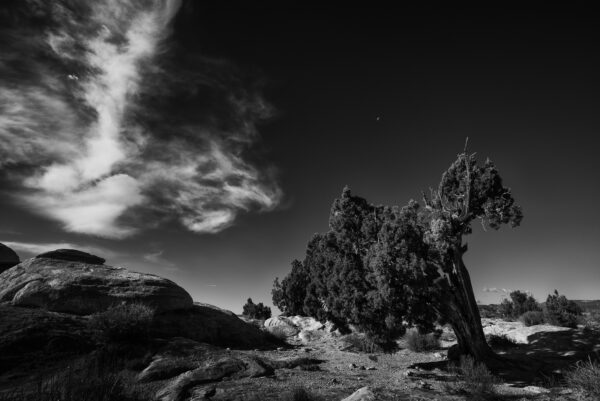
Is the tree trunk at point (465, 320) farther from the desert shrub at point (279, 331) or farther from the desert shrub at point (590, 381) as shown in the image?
the desert shrub at point (279, 331)

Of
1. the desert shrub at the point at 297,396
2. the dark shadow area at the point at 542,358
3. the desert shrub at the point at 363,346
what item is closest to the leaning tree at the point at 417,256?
the dark shadow area at the point at 542,358

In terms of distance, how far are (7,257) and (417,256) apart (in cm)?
3896

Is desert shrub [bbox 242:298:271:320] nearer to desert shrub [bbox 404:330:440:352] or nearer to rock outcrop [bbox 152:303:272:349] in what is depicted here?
rock outcrop [bbox 152:303:272:349]

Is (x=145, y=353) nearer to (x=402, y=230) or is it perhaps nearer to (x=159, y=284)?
(x=159, y=284)

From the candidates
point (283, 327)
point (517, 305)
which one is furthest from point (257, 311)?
point (517, 305)

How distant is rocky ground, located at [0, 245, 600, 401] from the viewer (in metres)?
9.27

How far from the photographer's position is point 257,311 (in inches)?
2215

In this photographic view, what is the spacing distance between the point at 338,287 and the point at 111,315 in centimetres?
1365

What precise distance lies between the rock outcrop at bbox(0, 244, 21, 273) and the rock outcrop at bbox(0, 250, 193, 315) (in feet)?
31.7

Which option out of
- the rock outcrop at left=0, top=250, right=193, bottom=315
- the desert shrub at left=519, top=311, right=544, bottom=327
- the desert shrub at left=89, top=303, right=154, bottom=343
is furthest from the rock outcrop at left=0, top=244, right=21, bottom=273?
the desert shrub at left=519, top=311, right=544, bottom=327

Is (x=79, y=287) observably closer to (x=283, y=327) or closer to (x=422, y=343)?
(x=283, y=327)

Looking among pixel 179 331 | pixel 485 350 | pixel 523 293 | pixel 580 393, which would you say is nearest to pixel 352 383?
pixel 580 393

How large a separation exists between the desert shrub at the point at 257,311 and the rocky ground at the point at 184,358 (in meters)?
31.9

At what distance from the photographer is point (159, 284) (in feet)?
75.1
